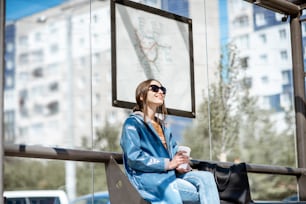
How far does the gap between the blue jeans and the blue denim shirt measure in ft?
0.30

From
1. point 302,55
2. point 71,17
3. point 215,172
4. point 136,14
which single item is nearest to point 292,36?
point 302,55

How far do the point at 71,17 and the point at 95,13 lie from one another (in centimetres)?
3994

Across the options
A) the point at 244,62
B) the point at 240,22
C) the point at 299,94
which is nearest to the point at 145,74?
the point at 299,94

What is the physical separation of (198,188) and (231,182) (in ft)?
1.84

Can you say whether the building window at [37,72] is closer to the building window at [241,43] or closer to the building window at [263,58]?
the building window at [241,43]

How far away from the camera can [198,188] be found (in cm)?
445

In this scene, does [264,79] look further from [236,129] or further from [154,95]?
[154,95]

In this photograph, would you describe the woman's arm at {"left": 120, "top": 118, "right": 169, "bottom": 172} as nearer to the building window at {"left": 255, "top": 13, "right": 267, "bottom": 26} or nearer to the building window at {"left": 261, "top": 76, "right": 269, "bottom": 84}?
the building window at {"left": 255, "top": 13, "right": 267, "bottom": 26}

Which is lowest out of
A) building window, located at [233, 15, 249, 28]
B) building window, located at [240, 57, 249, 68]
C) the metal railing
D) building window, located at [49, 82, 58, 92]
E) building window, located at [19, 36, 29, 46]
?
the metal railing

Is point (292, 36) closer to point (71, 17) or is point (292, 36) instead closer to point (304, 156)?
point (304, 156)

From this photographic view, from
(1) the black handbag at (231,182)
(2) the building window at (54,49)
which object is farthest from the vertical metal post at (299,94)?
(2) the building window at (54,49)

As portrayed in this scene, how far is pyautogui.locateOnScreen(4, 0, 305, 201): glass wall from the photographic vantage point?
255 inches

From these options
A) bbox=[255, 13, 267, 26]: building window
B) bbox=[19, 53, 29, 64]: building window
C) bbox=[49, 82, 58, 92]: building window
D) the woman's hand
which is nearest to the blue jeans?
the woman's hand

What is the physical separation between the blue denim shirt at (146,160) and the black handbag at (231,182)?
1.77 feet
